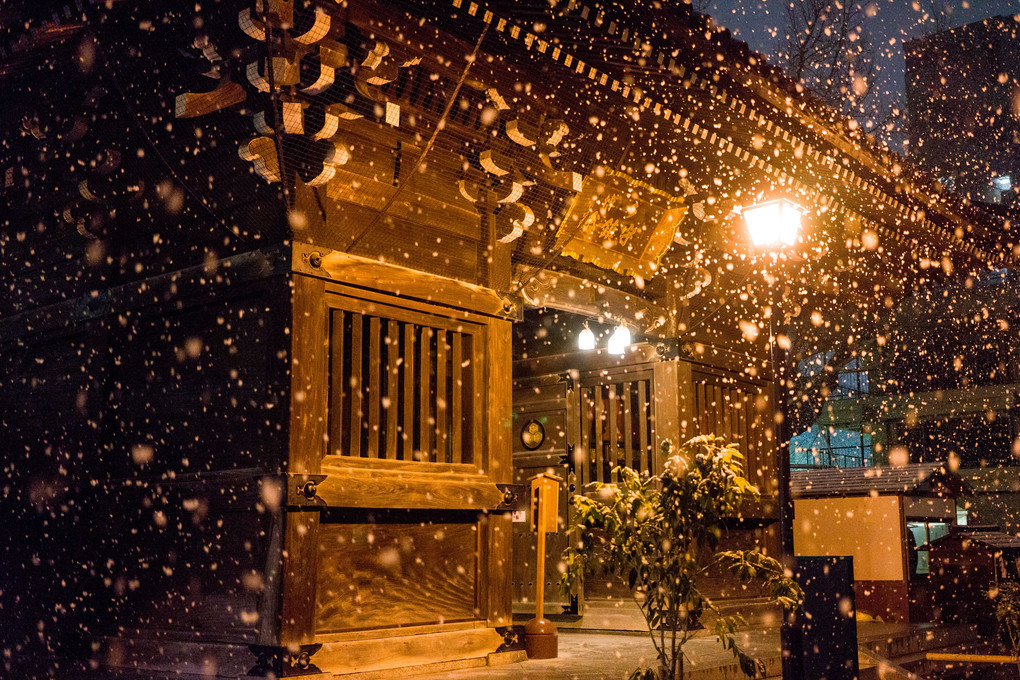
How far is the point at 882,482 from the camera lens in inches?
558

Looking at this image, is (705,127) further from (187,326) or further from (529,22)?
(187,326)

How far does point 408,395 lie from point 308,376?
1.11 metres

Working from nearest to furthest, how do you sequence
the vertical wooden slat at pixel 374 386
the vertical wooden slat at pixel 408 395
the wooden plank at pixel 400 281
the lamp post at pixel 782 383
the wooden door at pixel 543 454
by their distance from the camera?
the lamp post at pixel 782 383 < the wooden plank at pixel 400 281 < the vertical wooden slat at pixel 374 386 < the vertical wooden slat at pixel 408 395 < the wooden door at pixel 543 454

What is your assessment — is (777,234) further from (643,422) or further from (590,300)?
(643,422)

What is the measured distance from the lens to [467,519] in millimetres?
7809

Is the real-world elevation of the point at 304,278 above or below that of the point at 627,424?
above

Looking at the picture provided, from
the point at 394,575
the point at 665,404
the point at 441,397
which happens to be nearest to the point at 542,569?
the point at 394,575

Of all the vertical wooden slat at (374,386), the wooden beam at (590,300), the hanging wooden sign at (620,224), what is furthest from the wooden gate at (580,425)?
the vertical wooden slat at (374,386)

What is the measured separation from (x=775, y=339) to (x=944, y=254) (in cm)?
717

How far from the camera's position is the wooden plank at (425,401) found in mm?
7711

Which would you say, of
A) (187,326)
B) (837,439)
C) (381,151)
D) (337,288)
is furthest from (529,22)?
(837,439)

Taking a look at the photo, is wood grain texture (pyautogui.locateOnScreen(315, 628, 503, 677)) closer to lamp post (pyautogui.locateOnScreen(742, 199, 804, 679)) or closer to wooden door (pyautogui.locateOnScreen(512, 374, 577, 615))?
lamp post (pyautogui.locateOnScreen(742, 199, 804, 679))

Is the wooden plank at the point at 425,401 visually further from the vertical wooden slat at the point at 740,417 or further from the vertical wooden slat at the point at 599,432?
the vertical wooden slat at the point at 740,417

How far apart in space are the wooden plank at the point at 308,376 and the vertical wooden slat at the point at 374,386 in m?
0.52
